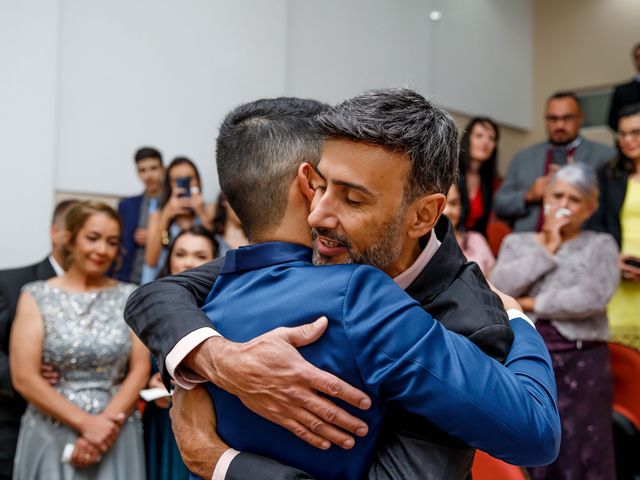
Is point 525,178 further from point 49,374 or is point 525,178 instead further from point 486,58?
point 486,58

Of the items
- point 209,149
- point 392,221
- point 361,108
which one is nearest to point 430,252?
point 392,221

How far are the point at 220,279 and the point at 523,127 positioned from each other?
318 inches

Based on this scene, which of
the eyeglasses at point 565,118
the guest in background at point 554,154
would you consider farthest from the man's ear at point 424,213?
the eyeglasses at point 565,118

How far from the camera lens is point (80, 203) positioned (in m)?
3.21

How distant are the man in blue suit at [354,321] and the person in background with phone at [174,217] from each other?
301 centimetres

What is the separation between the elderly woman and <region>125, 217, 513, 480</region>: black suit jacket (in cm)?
216

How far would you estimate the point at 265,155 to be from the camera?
4.38ft

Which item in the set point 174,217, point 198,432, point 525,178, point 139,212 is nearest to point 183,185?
point 174,217

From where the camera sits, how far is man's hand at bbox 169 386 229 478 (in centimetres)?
124

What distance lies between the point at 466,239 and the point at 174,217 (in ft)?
5.26

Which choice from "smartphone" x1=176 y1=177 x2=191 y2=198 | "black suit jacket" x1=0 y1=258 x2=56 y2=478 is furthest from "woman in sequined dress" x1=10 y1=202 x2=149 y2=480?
"smartphone" x1=176 y1=177 x2=191 y2=198

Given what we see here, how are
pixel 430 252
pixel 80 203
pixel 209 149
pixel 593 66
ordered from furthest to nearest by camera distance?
pixel 593 66 → pixel 209 149 → pixel 80 203 → pixel 430 252

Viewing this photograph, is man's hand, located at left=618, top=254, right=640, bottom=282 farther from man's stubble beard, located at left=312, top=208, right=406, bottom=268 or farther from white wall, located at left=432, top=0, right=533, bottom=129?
white wall, located at left=432, top=0, right=533, bottom=129

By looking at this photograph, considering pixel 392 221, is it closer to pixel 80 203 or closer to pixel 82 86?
pixel 80 203
